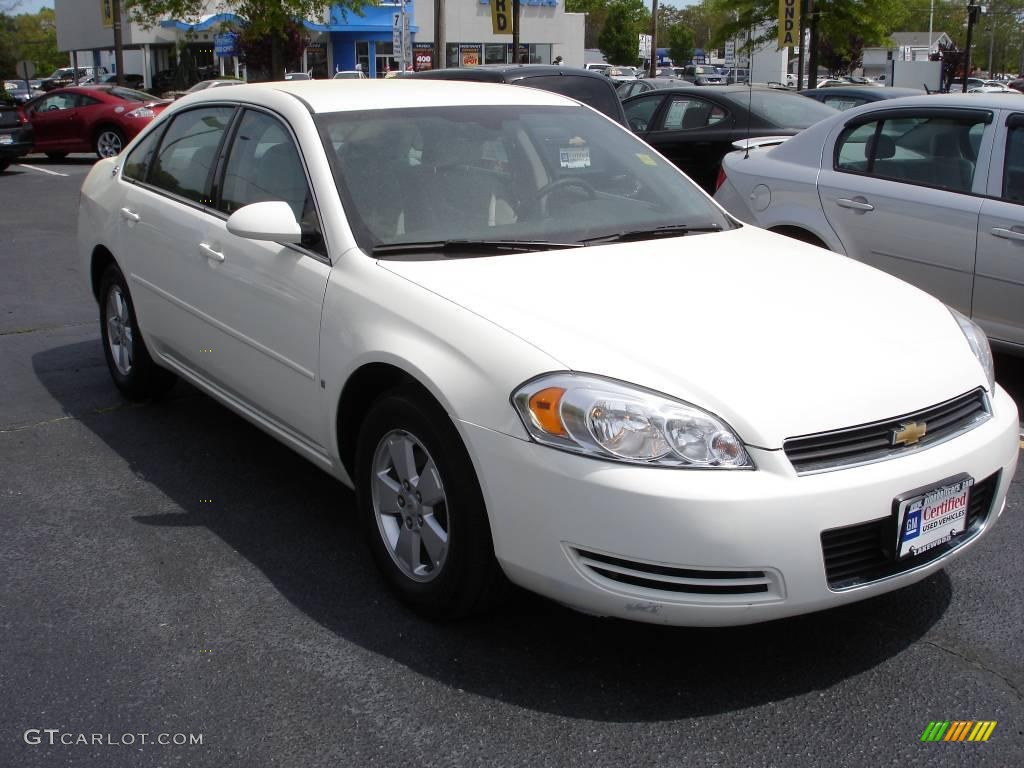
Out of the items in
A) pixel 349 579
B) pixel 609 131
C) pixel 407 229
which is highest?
pixel 609 131

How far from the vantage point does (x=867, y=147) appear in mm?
6516

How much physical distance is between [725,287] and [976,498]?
3.15ft

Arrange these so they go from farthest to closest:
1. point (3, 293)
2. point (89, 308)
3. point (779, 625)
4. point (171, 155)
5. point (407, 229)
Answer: point (3, 293)
point (89, 308)
point (171, 155)
point (407, 229)
point (779, 625)

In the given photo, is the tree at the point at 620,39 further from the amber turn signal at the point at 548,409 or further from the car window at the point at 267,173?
the amber turn signal at the point at 548,409

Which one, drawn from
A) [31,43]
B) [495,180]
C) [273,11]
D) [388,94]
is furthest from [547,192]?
[31,43]

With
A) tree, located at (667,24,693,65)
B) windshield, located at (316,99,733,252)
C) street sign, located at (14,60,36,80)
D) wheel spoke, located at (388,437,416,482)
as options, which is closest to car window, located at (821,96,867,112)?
windshield, located at (316,99,733,252)

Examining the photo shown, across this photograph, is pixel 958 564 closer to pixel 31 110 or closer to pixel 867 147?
pixel 867 147

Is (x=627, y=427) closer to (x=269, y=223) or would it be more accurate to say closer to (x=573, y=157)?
(x=269, y=223)

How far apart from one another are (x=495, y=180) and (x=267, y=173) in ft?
2.97

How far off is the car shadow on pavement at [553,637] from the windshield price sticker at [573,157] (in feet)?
5.26

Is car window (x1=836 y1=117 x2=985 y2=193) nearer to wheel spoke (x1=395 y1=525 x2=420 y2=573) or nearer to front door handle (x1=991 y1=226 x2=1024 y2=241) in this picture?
front door handle (x1=991 y1=226 x2=1024 y2=241)

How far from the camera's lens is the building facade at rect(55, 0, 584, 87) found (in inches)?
1960

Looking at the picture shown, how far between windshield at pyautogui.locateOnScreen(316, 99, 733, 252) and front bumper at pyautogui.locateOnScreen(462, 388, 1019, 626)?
3.54 feet

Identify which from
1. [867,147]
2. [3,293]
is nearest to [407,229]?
[867,147]
